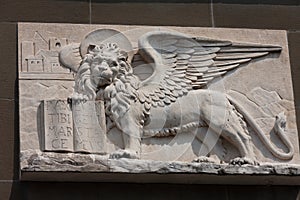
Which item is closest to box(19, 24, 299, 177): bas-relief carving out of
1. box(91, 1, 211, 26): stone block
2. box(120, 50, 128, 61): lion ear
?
box(120, 50, 128, 61): lion ear

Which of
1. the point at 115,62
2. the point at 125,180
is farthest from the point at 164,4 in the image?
the point at 125,180

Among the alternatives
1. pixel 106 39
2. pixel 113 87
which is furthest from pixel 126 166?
pixel 106 39

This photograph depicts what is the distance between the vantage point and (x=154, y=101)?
607 centimetres

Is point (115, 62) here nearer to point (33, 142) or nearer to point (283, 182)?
point (33, 142)

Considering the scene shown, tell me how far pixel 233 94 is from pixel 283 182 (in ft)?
1.71

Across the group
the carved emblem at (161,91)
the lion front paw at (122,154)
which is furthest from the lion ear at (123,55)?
the lion front paw at (122,154)

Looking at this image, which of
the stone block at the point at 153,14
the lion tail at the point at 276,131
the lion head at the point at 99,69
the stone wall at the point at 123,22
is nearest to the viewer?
the stone wall at the point at 123,22

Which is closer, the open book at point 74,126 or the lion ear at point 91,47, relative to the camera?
the open book at point 74,126

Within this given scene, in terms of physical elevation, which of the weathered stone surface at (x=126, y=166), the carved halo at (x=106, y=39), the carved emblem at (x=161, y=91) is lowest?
the weathered stone surface at (x=126, y=166)

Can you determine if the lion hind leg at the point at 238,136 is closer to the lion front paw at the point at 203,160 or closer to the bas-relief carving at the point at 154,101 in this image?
the bas-relief carving at the point at 154,101

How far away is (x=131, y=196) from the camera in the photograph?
19.6 feet

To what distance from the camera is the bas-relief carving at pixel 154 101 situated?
5945mm

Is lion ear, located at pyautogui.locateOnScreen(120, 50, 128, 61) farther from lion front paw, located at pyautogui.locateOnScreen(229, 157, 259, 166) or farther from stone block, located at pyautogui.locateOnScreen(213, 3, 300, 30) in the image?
lion front paw, located at pyautogui.locateOnScreen(229, 157, 259, 166)

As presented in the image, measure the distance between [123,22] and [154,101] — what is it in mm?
514
